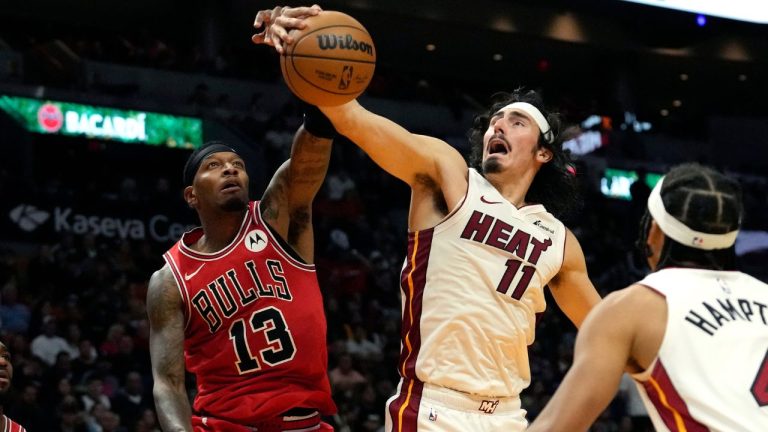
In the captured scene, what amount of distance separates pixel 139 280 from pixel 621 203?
10832 millimetres

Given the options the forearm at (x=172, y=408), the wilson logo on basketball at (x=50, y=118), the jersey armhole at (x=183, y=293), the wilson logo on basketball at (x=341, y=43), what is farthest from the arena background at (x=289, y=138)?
the forearm at (x=172, y=408)

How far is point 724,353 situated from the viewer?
3.12 meters

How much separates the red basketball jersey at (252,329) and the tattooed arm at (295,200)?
69 mm

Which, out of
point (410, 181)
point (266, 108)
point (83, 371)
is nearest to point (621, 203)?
point (266, 108)

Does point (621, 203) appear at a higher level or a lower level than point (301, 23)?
lower

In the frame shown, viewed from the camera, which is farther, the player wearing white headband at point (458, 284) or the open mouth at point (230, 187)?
the open mouth at point (230, 187)

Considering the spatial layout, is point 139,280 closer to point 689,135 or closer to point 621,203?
point 621,203

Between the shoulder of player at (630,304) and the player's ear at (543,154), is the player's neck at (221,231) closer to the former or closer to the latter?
the player's ear at (543,154)

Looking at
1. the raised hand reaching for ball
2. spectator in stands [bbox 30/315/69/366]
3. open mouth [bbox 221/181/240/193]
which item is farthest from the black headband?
spectator in stands [bbox 30/315/69/366]

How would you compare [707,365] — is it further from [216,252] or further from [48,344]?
[48,344]

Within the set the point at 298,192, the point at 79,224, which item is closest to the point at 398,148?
the point at 298,192

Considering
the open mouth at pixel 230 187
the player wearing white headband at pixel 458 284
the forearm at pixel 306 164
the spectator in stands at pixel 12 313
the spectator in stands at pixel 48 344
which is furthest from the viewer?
the spectator in stands at pixel 12 313

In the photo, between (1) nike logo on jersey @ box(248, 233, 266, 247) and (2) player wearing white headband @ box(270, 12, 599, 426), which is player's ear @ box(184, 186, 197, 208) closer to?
(1) nike logo on jersey @ box(248, 233, 266, 247)

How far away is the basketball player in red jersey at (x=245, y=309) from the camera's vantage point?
17.5 ft
